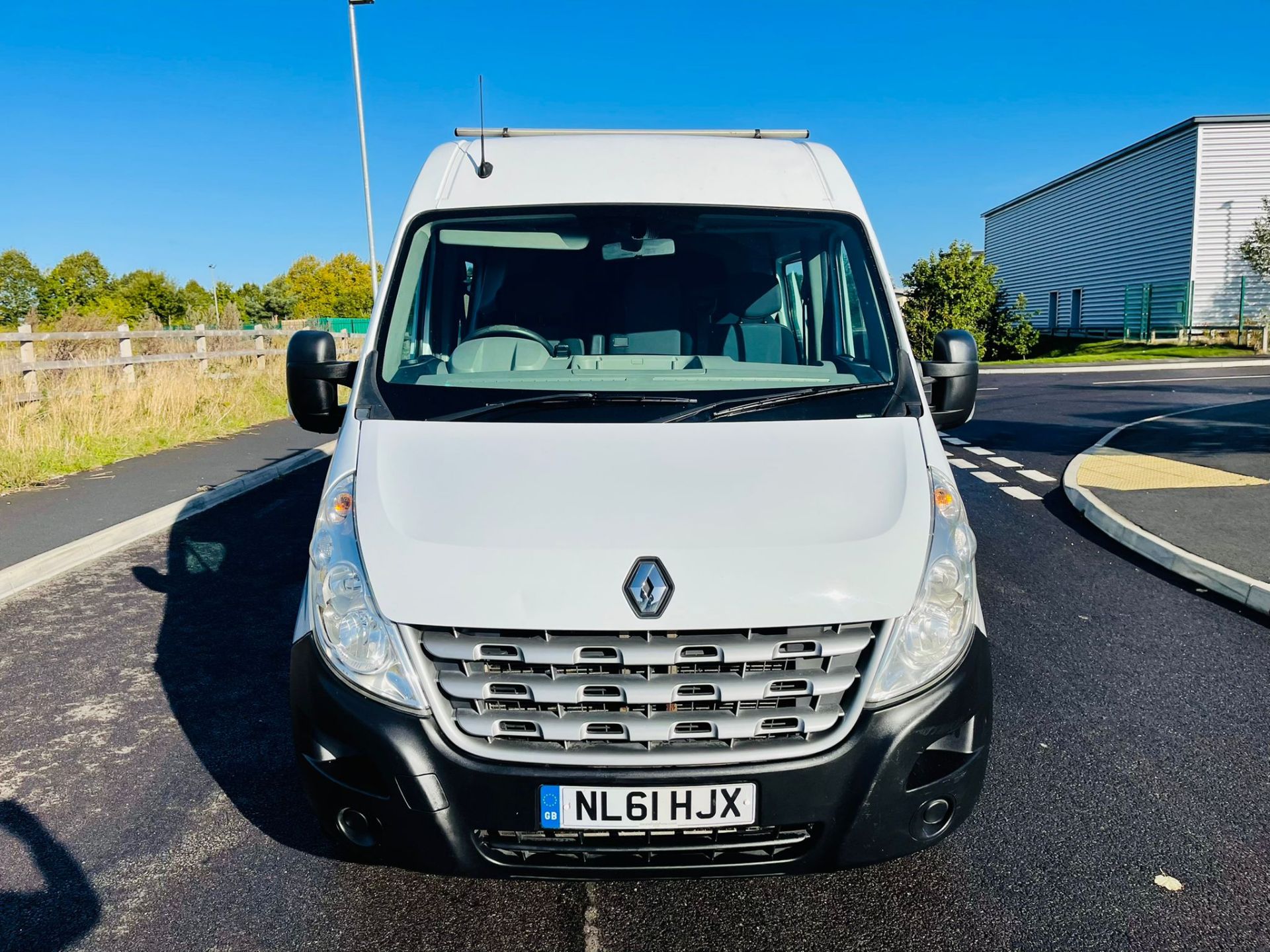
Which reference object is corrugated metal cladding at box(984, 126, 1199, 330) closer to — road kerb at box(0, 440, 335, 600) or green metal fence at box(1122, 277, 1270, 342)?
green metal fence at box(1122, 277, 1270, 342)

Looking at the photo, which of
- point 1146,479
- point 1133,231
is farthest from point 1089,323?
point 1146,479

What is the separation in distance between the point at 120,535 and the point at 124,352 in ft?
36.2

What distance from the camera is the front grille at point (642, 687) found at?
251 cm

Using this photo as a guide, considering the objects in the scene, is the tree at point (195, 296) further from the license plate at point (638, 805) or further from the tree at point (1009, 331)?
the license plate at point (638, 805)

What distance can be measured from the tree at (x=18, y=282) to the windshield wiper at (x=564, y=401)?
98.6m

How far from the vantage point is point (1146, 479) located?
9586 millimetres

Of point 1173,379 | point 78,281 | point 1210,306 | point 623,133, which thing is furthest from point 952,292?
point 78,281

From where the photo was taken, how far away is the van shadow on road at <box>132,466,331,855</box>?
3727 mm

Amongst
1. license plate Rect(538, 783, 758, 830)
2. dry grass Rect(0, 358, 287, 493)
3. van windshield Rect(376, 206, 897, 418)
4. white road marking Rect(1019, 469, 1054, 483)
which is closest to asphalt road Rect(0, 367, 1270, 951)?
license plate Rect(538, 783, 758, 830)

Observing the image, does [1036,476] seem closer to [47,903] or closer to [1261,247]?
[47,903]

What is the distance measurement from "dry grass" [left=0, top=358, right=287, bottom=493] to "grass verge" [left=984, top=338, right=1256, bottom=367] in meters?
24.4

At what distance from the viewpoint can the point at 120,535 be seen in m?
8.12

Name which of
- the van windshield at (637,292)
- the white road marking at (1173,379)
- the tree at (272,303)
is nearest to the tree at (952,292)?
the white road marking at (1173,379)

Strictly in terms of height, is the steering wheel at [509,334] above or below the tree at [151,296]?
below
